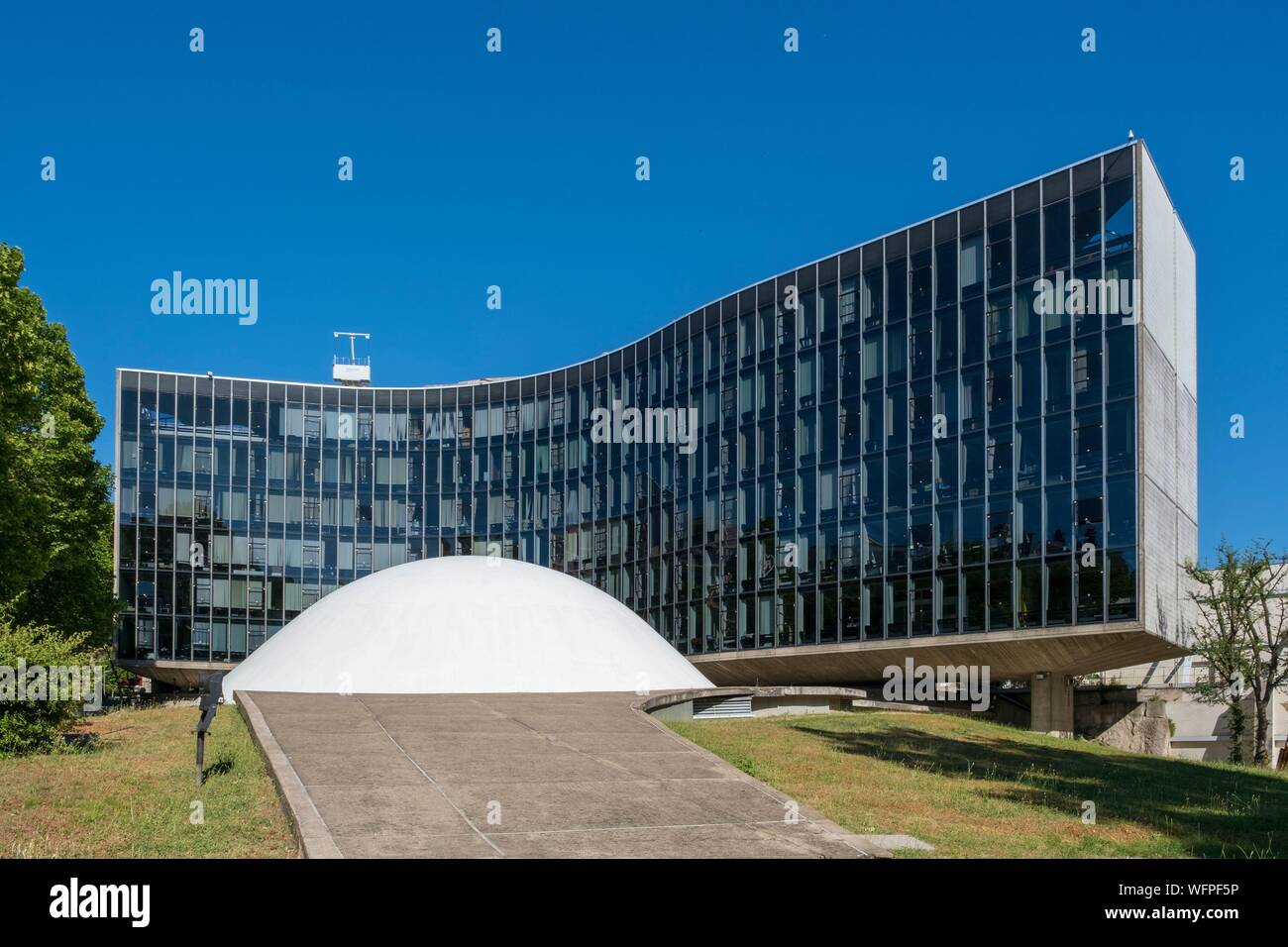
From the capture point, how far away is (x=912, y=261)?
4888cm

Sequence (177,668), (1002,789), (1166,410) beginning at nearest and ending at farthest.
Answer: (1002,789)
(1166,410)
(177,668)

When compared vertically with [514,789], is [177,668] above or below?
below

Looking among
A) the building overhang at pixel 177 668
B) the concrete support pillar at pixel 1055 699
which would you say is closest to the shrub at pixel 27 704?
the concrete support pillar at pixel 1055 699

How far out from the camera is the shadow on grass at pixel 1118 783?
15.2 meters

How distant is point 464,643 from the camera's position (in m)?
32.0

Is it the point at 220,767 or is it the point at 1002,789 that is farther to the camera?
the point at 220,767

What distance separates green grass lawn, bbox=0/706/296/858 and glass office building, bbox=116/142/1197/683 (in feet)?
97.5

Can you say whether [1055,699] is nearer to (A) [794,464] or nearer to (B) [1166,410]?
(B) [1166,410]

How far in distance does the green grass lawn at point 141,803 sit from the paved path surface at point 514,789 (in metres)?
0.45

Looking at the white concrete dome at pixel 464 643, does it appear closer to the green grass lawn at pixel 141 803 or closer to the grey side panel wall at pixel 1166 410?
the green grass lawn at pixel 141 803

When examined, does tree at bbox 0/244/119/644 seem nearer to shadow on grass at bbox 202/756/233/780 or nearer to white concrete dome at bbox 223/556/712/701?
white concrete dome at bbox 223/556/712/701

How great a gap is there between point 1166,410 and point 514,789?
34531 mm

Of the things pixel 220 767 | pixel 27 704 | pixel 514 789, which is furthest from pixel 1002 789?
pixel 27 704
